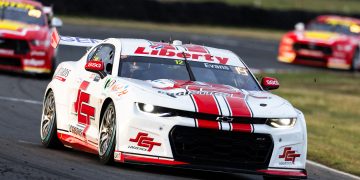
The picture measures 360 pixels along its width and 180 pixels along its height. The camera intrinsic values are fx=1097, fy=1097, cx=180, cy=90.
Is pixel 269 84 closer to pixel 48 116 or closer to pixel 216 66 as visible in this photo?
pixel 216 66

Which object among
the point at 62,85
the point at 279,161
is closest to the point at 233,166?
the point at 279,161

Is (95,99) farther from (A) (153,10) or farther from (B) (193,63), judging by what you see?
(A) (153,10)

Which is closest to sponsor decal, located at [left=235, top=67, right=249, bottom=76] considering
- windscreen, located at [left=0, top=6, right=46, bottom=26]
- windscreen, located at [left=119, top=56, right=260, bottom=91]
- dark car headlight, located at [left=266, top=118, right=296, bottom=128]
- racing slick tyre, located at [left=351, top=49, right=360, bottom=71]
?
windscreen, located at [left=119, top=56, right=260, bottom=91]

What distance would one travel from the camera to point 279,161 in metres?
9.64

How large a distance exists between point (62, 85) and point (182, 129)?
8.18ft

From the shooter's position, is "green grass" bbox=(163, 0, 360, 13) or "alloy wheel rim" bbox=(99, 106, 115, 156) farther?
"green grass" bbox=(163, 0, 360, 13)

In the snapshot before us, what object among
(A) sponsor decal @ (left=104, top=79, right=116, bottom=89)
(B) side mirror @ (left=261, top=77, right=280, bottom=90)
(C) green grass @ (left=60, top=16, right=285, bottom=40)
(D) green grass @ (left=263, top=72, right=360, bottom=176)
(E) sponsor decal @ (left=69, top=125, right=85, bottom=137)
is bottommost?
(C) green grass @ (left=60, top=16, right=285, bottom=40)

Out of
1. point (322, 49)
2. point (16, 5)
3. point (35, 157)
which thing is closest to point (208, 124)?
point (35, 157)

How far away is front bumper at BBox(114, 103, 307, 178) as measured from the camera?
9320mm

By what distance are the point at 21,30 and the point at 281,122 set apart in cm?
1170

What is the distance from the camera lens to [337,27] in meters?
32.0

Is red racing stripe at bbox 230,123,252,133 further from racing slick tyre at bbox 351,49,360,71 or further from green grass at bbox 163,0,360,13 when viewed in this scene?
green grass at bbox 163,0,360,13

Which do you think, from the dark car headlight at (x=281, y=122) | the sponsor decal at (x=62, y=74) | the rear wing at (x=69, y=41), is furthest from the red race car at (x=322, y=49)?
the dark car headlight at (x=281, y=122)

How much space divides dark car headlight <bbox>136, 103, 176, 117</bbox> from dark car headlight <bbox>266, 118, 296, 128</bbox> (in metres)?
0.89
